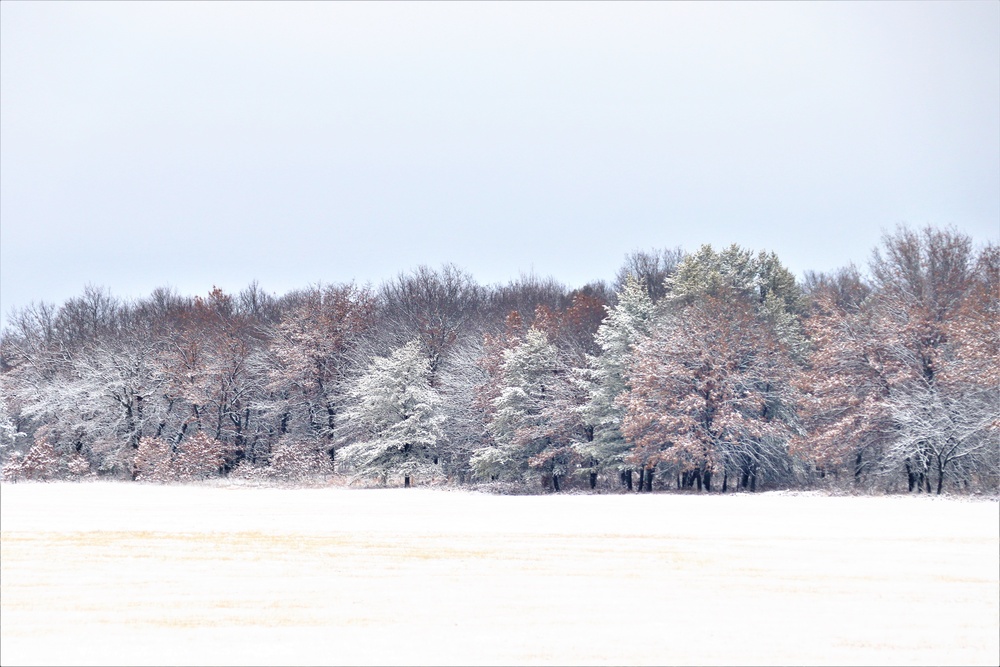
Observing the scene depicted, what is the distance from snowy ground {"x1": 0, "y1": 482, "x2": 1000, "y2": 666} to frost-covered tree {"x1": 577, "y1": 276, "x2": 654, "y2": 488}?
1622cm

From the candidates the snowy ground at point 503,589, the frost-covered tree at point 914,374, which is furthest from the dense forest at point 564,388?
the snowy ground at point 503,589

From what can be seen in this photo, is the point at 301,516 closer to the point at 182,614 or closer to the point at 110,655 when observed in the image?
the point at 182,614

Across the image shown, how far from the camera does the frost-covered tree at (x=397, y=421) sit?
50.8 meters

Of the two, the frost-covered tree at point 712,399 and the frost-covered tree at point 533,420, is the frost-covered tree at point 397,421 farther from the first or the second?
the frost-covered tree at point 712,399

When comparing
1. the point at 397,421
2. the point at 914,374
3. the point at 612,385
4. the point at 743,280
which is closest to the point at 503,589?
the point at 914,374

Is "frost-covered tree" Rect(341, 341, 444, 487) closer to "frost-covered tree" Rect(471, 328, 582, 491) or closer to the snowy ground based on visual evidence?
"frost-covered tree" Rect(471, 328, 582, 491)

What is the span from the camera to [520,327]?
179 ft

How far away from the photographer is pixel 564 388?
48438 mm

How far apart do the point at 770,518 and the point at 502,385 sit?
2288 centimetres

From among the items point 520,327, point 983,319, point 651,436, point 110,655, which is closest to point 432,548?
point 110,655

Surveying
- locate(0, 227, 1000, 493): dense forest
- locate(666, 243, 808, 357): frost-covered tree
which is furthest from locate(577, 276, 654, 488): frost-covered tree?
locate(666, 243, 808, 357): frost-covered tree

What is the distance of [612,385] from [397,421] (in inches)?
493

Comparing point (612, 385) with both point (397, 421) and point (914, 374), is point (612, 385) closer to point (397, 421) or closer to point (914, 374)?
point (397, 421)

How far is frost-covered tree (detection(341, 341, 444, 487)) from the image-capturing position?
5081 cm
